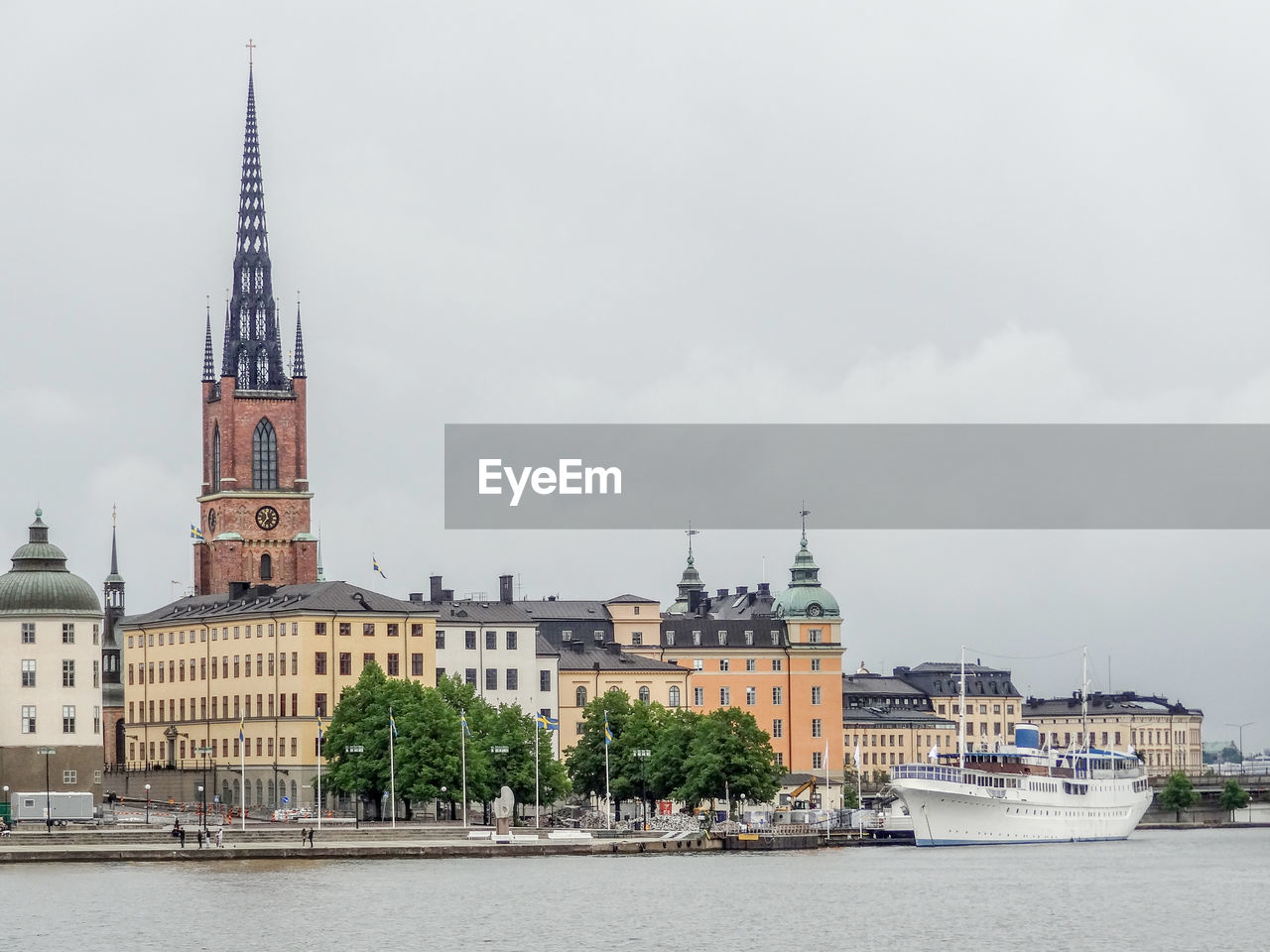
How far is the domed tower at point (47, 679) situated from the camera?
145000 millimetres

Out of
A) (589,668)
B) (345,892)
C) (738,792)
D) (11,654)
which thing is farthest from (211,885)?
(589,668)

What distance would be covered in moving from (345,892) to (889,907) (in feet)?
68.7

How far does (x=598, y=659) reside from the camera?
195 m

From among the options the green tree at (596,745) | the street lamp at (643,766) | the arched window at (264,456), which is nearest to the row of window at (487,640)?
the green tree at (596,745)

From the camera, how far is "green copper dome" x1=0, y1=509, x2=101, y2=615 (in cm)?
14562

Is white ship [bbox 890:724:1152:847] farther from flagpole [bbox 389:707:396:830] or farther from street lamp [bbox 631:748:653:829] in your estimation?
flagpole [bbox 389:707:396:830]

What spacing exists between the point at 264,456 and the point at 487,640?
26.9 m

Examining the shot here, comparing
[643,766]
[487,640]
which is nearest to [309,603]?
[487,640]

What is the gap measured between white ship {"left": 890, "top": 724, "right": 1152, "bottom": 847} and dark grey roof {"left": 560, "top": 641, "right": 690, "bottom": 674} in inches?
1041

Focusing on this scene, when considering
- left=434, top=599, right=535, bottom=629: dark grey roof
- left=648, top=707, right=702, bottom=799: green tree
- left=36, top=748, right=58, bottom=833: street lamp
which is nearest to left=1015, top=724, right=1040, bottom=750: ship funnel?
left=648, top=707, right=702, bottom=799: green tree

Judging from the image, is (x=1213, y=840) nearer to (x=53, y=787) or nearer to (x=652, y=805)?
(x=652, y=805)

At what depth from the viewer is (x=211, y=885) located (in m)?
113

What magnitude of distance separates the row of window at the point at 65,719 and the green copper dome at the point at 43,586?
490 cm

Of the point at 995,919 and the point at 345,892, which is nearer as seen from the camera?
the point at 995,919
